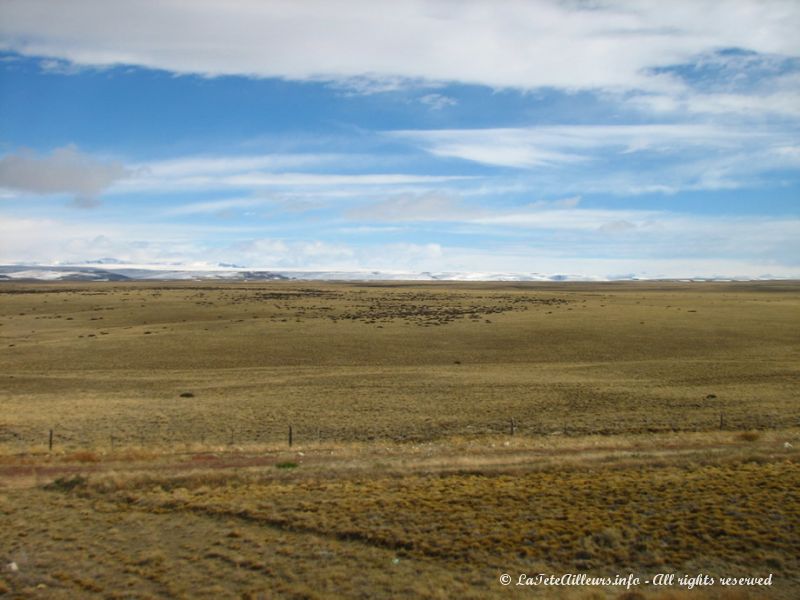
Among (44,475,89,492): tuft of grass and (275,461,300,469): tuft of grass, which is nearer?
(44,475,89,492): tuft of grass

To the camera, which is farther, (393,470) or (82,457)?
(82,457)

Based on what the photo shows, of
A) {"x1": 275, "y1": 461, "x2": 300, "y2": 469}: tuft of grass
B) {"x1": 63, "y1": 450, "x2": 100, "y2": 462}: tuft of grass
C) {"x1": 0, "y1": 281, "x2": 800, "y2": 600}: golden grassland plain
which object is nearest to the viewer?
{"x1": 0, "y1": 281, "x2": 800, "y2": 600}: golden grassland plain

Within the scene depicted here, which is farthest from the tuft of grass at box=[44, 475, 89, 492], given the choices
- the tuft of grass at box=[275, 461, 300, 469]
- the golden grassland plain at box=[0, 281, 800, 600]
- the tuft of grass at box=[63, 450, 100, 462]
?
the tuft of grass at box=[275, 461, 300, 469]

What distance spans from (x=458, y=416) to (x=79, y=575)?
2144cm

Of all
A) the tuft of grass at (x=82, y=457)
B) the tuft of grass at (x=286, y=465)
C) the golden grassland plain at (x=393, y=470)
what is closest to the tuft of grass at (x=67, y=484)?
the golden grassland plain at (x=393, y=470)

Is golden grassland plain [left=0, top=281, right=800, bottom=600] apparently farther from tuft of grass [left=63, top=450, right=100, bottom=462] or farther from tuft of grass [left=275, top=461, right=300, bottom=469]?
tuft of grass [left=275, top=461, right=300, bottom=469]

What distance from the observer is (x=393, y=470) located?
68.7 ft

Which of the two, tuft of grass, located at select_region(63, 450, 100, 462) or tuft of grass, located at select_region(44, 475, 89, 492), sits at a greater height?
tuft of grass, located at select_region(44, 475, 89, 492)

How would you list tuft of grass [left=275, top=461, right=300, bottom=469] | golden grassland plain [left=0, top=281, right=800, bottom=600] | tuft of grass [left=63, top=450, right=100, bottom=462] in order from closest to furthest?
golden grassland plain [left=0, top=281, right=800, bottom=600]
tuft of grass [left=275, top=461, right=300, bottom=469]
tuft of grass [left=63, top=450, right=100, bottom=462]

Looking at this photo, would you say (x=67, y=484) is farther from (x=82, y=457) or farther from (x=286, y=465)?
(x=286, y=465)

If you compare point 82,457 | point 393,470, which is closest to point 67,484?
point 82,457

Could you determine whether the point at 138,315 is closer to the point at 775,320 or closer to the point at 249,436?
the point at 249,436

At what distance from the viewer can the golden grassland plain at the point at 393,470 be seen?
1348cm

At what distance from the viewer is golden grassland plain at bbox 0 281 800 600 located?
13.5m
